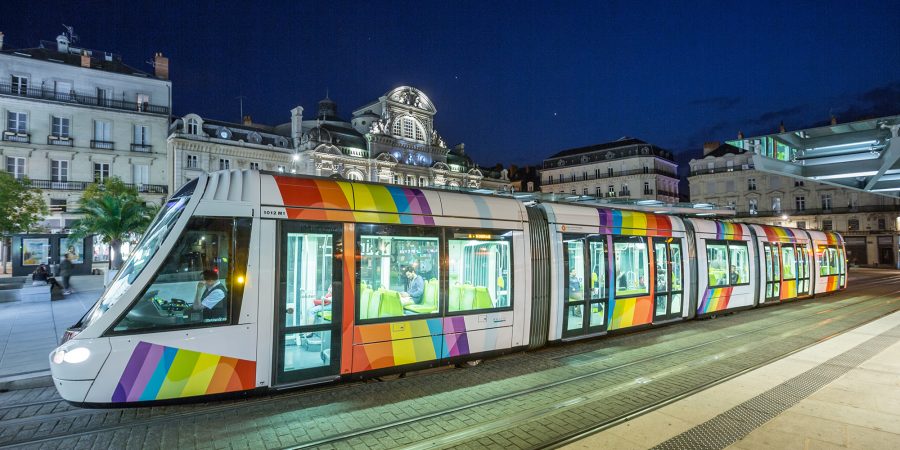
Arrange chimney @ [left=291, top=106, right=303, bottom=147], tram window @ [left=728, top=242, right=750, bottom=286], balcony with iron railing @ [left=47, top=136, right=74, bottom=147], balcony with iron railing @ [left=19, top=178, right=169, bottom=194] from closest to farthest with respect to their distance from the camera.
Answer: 1. tram window @ [left=728, top=242, right=750, bottom=286]
2. balcony with iron railing @ [left=19, top=178, right=169, bottom=194]
3. balcony with iron railing @ [left=47, top=136, right=74, bottom=147]
4. chimney @ [left=291, top=106, right=303, bottom=147]

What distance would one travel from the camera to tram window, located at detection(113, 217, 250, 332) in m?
5.47

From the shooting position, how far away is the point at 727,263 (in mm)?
13938

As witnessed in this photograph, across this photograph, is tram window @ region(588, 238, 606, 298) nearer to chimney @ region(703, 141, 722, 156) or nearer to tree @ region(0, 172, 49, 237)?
tree @ region(0, 172, 49, 237)

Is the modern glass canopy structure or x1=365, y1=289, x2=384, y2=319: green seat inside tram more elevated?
the modern glass canopy structure

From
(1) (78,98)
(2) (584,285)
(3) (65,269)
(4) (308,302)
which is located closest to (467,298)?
(4) (308,302)

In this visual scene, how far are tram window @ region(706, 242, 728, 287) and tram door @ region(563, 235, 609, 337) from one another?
4.97 m

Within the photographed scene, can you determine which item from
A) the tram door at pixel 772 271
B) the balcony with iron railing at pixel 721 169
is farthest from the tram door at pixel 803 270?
the balcony with iron railing at pixel 721 169

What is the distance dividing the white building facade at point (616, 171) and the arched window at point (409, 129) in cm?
2699

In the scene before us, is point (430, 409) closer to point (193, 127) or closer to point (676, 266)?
point (676, 266)

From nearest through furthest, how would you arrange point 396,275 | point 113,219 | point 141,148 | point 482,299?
1. point 396,275
2. point 482,299
3. point 113,219
4. point 141,148

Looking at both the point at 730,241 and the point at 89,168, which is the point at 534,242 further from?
the point at 89,168

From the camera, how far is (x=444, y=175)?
61.4 metres

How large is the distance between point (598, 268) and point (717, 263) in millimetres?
5870

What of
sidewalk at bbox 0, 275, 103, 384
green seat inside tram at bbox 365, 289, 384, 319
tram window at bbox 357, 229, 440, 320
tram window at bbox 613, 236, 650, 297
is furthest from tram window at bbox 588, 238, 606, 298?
sidewalk at bbox 0, 275, 103, 384
